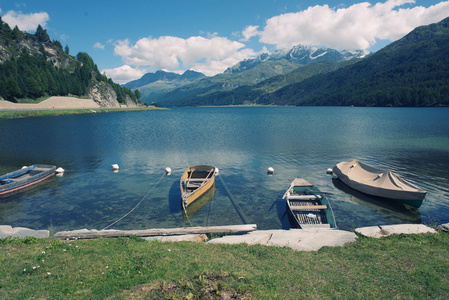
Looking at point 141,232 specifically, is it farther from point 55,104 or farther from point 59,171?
point 55,104

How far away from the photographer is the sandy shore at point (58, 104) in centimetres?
11761

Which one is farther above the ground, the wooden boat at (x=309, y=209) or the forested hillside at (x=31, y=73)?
the forested hillside at (x=31, y=73)

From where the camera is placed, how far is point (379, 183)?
25328 mm

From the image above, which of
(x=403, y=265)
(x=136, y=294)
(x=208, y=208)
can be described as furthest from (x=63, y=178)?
(x=403, y=265)

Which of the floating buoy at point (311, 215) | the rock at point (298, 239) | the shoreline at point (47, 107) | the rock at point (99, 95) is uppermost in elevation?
the rock at point (99, 95)

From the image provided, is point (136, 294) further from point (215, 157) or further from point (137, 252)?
point (215, 157)

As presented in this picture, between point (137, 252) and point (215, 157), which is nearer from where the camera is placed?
point (137, 252)

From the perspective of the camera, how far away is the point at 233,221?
66.3 ft

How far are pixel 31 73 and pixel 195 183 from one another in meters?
166

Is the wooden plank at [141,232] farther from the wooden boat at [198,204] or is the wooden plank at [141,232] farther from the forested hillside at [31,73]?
the forested hillside at [31,73]

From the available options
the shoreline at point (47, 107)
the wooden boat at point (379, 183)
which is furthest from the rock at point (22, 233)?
the shoreline at point (47, 107)

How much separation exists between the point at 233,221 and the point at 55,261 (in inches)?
508

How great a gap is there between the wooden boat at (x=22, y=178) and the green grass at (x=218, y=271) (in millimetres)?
17943

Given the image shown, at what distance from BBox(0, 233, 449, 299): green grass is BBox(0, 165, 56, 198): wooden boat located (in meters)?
A: 17.9
